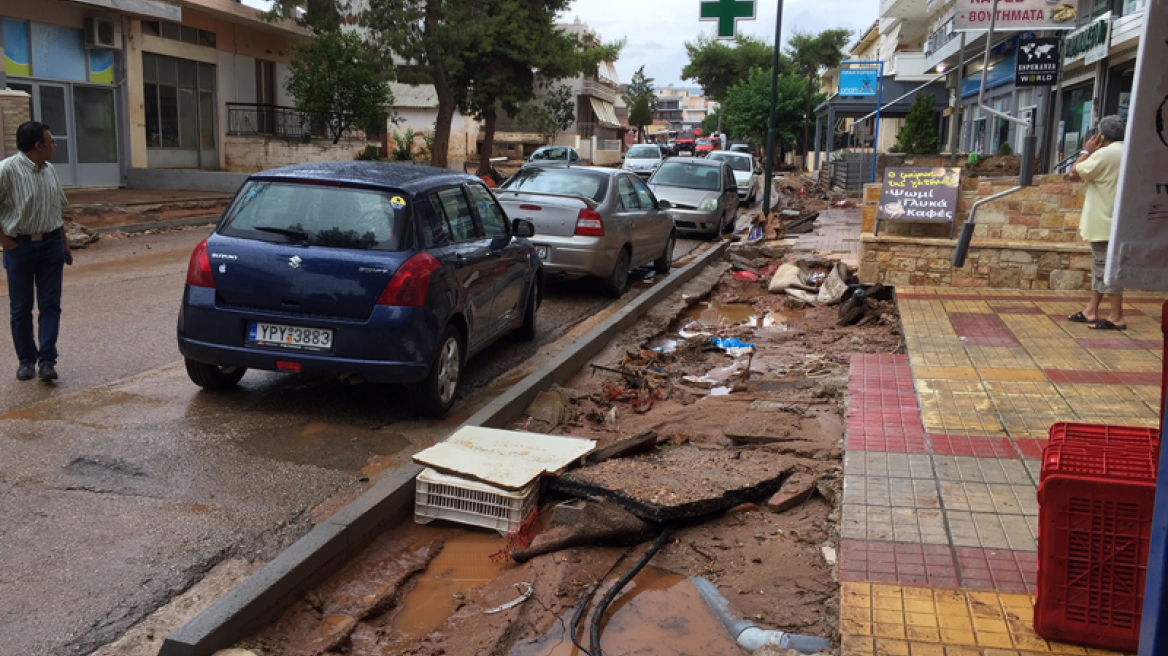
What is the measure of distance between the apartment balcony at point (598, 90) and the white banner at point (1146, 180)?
211 ft

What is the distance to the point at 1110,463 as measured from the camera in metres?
3.16

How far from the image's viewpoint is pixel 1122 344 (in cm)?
824

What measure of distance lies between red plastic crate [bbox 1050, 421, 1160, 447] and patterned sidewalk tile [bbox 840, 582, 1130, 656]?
0.69 metres

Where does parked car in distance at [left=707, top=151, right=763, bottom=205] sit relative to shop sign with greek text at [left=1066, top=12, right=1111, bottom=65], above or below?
below

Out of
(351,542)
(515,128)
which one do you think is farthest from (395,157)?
(351,542)

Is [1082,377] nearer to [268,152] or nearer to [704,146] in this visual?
[268,152]

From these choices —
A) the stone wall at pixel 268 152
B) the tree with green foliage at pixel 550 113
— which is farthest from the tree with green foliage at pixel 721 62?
the stone wall at pixel 268 152

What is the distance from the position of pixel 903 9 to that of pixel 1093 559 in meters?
41.9

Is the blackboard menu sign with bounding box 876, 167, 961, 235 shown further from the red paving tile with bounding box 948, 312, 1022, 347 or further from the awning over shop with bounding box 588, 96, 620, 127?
the awning over shop with bounding box 588, 96, 620, 127

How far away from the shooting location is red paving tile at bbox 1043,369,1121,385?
7008 millimetres

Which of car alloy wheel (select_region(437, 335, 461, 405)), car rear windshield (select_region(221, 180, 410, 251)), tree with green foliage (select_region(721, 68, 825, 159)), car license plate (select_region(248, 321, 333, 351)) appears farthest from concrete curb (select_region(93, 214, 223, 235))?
tree with green foliage (select_region(721, 68, 825, 159))

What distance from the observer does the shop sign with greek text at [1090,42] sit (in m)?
17.4

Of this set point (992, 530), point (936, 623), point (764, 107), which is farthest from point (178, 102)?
point (764, 107)

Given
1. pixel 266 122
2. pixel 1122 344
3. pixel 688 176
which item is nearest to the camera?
pixel 1122 344
